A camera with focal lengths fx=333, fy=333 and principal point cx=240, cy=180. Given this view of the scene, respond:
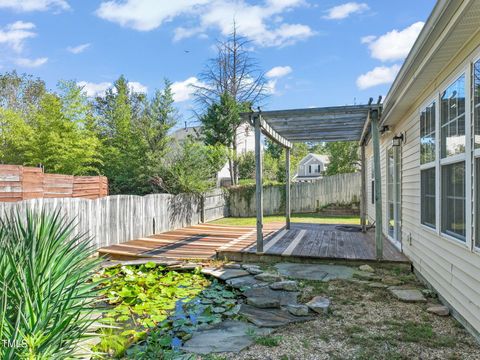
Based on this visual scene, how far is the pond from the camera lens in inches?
106

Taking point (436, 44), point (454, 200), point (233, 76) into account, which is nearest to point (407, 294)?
point (454, 200)

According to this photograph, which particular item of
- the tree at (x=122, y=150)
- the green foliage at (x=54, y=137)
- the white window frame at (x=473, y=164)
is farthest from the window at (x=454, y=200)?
→ the green foliage at (x=54, y=137)

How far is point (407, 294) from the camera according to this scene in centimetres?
396

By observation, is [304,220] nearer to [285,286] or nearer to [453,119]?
[285,286]

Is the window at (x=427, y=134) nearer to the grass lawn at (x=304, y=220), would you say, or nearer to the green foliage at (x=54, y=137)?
the grass lawn at (x=304, y=220)

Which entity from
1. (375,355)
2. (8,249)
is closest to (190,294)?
(375,355)

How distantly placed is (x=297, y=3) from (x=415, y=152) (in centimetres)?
847

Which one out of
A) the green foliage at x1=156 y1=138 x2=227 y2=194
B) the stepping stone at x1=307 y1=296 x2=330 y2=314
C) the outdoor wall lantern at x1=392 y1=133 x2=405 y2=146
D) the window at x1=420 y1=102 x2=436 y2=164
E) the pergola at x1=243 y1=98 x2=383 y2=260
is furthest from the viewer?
the green foliage at x1=156 y1=138 x2=227 y2=194

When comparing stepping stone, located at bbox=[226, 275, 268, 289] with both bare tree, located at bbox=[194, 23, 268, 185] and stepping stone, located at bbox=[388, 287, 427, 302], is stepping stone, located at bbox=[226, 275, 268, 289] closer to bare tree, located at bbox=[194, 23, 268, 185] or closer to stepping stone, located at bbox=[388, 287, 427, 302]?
stepping stone, located at bbox=[388, 287, 427, 302]

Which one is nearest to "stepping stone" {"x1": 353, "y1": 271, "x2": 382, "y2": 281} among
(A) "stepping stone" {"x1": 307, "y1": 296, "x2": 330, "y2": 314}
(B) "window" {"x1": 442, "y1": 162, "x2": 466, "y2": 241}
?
(A) "stepping stone" {"x1": 307, "y1": 296, "x2": 330, "y2": 314}

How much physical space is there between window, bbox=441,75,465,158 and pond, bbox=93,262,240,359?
110 inches

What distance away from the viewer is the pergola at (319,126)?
558cm

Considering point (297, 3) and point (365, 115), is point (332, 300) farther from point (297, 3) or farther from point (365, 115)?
point (297, 3)

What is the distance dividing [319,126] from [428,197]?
10.5 ft
